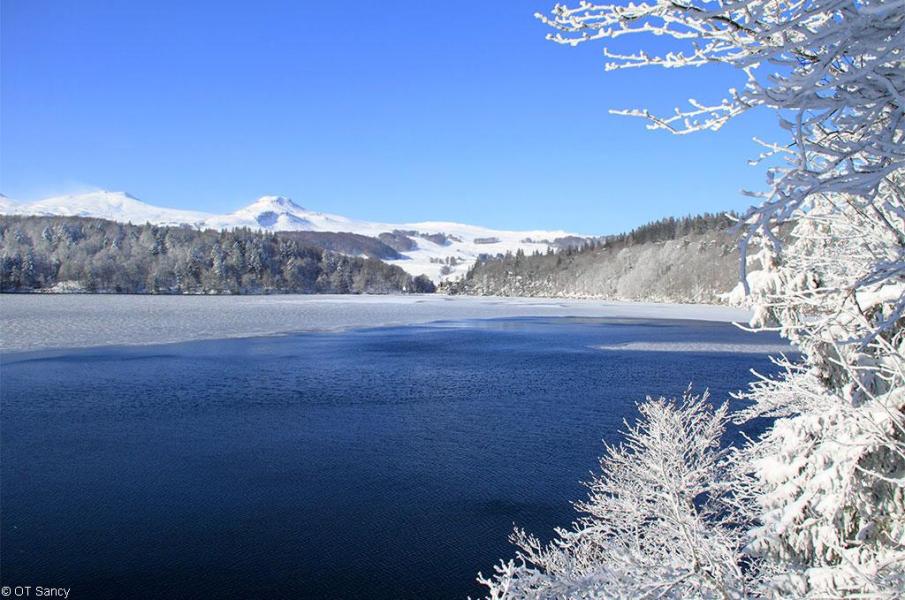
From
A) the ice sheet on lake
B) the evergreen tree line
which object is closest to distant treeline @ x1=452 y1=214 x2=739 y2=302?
the evergreen tree line

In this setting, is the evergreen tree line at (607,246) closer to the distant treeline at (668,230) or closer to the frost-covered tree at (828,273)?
the distant treeline at (668,230)

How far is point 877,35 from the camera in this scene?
2.35 meters

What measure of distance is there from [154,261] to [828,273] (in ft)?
408

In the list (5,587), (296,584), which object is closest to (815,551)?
(296,584)

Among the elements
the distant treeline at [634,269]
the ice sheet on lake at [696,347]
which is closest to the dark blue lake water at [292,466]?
the ice sheet on lake at [696,347]

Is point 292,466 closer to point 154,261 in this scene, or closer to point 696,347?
point 696,347

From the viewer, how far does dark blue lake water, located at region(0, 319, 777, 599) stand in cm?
1074

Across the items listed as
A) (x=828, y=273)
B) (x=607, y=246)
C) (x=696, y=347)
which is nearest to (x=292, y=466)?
(x=828, y=273)

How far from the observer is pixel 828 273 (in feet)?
14.4

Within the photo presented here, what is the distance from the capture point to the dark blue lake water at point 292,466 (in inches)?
423

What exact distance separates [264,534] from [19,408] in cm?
1295

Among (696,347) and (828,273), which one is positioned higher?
(828,273)

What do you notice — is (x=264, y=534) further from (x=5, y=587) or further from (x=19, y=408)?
(x=19, y=408)

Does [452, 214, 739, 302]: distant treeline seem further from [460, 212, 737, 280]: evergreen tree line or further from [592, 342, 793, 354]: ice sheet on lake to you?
[592, 342, 793, 354]: ice sheet on lake
